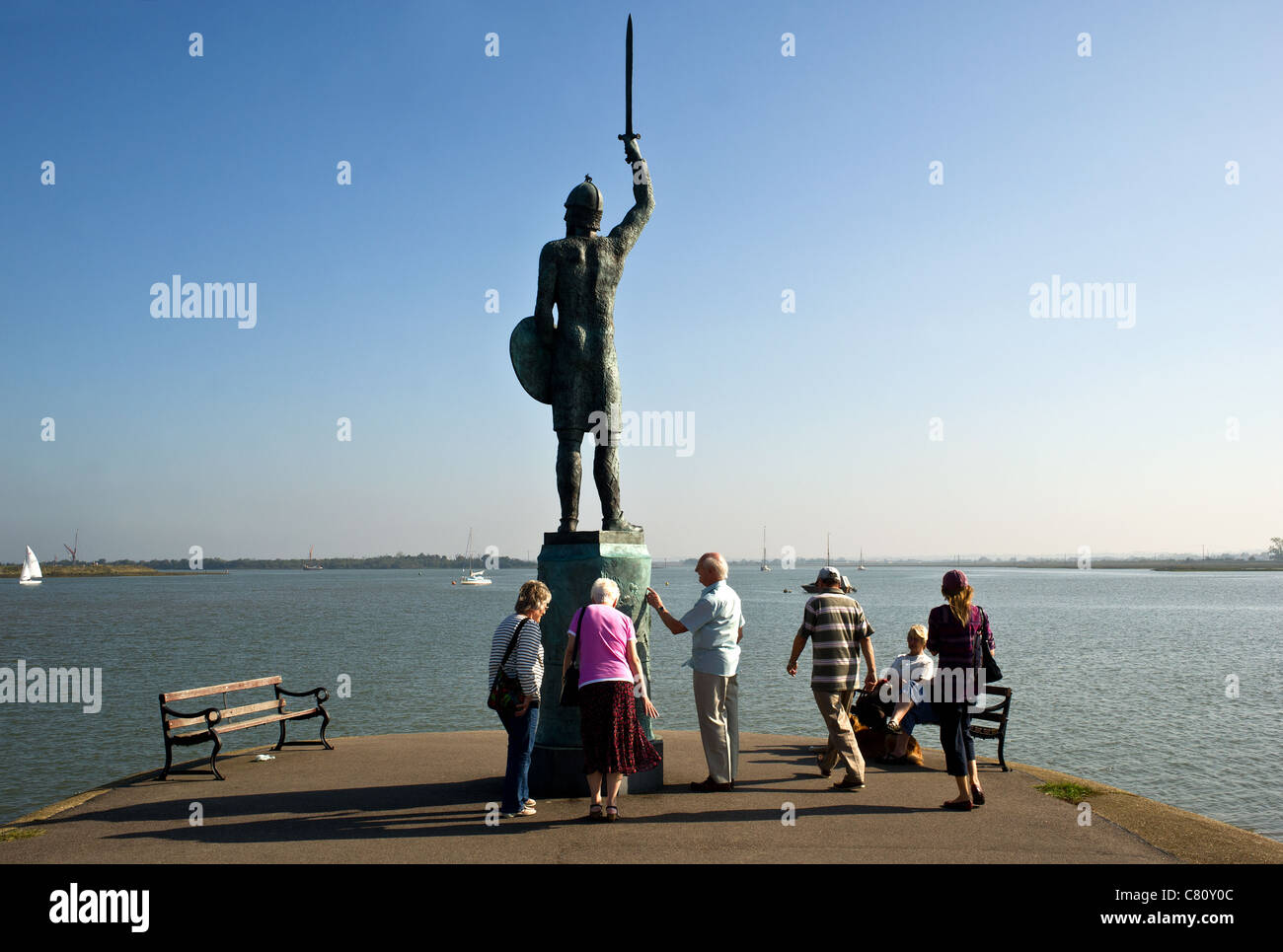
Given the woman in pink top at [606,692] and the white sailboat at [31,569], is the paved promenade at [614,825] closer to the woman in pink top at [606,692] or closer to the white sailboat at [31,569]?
the woman in pink top at [606,692]

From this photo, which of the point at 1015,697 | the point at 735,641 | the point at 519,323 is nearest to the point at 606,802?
the point at 735,641

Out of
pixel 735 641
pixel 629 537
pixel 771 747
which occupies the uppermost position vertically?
pixel 629 537

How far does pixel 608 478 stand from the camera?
26.2ft

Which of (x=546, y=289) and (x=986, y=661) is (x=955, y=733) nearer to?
(x=986, y=661)

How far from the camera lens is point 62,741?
633 inches

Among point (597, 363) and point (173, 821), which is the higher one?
point (597, 363)

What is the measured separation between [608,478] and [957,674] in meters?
3.33

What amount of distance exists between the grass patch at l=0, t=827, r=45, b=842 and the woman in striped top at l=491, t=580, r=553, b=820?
3285mm

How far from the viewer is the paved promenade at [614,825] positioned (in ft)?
18.3

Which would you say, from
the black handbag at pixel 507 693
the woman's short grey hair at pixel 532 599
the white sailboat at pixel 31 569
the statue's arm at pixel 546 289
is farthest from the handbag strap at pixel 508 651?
the white sailboat at pixel 31 569

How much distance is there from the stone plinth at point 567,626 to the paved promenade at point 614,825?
37cm

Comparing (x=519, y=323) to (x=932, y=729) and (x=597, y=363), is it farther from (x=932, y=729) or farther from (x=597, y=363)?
(x=932, y=729)

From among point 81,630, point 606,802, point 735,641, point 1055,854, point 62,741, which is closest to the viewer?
point 1055,854
